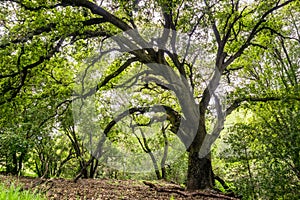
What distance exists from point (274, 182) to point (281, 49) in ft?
13.4

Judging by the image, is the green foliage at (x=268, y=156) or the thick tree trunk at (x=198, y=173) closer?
the green foliage at (x=268, y=156)

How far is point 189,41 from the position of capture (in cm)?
745

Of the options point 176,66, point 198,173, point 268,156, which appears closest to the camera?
point 268,156

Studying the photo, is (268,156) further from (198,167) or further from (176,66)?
(176,66)

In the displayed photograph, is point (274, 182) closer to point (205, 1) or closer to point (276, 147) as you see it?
point (276, 147)

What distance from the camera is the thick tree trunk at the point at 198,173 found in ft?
23.8

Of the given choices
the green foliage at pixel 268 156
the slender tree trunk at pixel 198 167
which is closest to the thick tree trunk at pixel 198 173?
the slender tree trunk at pixel 198 167

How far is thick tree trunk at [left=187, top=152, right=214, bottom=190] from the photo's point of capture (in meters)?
7.24

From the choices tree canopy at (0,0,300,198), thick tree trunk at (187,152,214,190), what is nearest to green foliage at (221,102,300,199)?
tree canopy at (0,0,300,198)

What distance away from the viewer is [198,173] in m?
7.28

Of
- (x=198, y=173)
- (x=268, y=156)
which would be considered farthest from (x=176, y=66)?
(x=268, y=156)

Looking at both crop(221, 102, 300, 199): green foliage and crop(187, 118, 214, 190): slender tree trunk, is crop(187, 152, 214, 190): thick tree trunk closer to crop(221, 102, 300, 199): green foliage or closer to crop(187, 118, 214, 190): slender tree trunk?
crop(187, 118, 214, 190): slender tree trunk

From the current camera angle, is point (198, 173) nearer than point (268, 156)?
No

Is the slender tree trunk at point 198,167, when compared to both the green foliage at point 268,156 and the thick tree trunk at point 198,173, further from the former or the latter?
the green foliage at point 268,156
